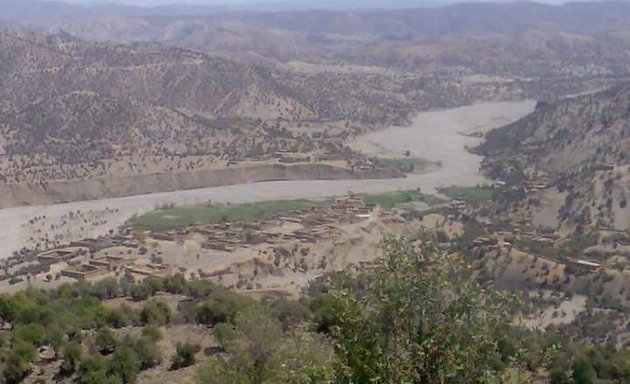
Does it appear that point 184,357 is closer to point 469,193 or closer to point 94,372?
point 94,372

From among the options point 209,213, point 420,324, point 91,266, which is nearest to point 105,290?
point 91,266

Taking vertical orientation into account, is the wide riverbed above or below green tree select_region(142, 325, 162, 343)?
below

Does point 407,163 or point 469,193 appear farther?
point 407,163

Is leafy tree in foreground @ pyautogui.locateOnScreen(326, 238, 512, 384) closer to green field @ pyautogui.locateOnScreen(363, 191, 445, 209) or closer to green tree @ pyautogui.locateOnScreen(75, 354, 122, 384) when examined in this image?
green tree @ pyautogui.locateOnScreen(75, 354, 122, 384)

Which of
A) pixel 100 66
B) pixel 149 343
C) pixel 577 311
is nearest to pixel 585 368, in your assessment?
pixel 149 343

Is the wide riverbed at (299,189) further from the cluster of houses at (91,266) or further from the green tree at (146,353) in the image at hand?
the green tree at (146,353)

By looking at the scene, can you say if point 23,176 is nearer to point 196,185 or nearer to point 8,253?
point 196,185

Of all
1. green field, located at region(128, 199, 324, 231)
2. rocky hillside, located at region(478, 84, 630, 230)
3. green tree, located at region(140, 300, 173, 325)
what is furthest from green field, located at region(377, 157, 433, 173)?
green tree, located at region(140, 300, 173, 325)

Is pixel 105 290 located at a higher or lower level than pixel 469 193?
higher
